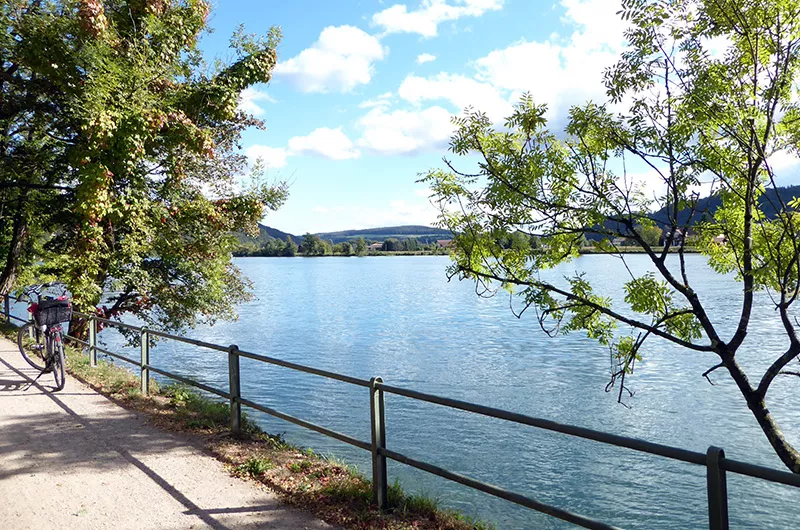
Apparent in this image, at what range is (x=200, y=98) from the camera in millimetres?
15875

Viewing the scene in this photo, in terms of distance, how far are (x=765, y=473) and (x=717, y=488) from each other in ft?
1.19

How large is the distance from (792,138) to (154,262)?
17155 millimetres

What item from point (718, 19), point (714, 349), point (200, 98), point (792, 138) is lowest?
point (714, 349)

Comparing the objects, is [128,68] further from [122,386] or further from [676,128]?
[676,128]

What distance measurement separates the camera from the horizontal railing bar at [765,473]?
284 centimetres

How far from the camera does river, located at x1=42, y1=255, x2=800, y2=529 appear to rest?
10727mm

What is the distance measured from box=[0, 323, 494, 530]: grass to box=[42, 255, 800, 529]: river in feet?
10.3

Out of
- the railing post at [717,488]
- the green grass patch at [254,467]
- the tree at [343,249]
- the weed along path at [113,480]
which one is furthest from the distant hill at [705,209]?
the tree at [343,249]

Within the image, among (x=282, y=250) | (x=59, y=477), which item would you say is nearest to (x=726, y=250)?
(x=59, y=477)

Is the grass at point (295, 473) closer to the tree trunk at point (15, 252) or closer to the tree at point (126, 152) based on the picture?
the tree at point (126, 152)

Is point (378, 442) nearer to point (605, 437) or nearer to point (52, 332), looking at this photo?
point (605, 437)

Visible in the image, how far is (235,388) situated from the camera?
721 centimetres

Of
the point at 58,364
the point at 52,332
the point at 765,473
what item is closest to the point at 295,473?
the point at 765,473

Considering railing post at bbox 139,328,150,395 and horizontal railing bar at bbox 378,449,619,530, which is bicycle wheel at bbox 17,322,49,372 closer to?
railing post at bbox 139,328,150,395
